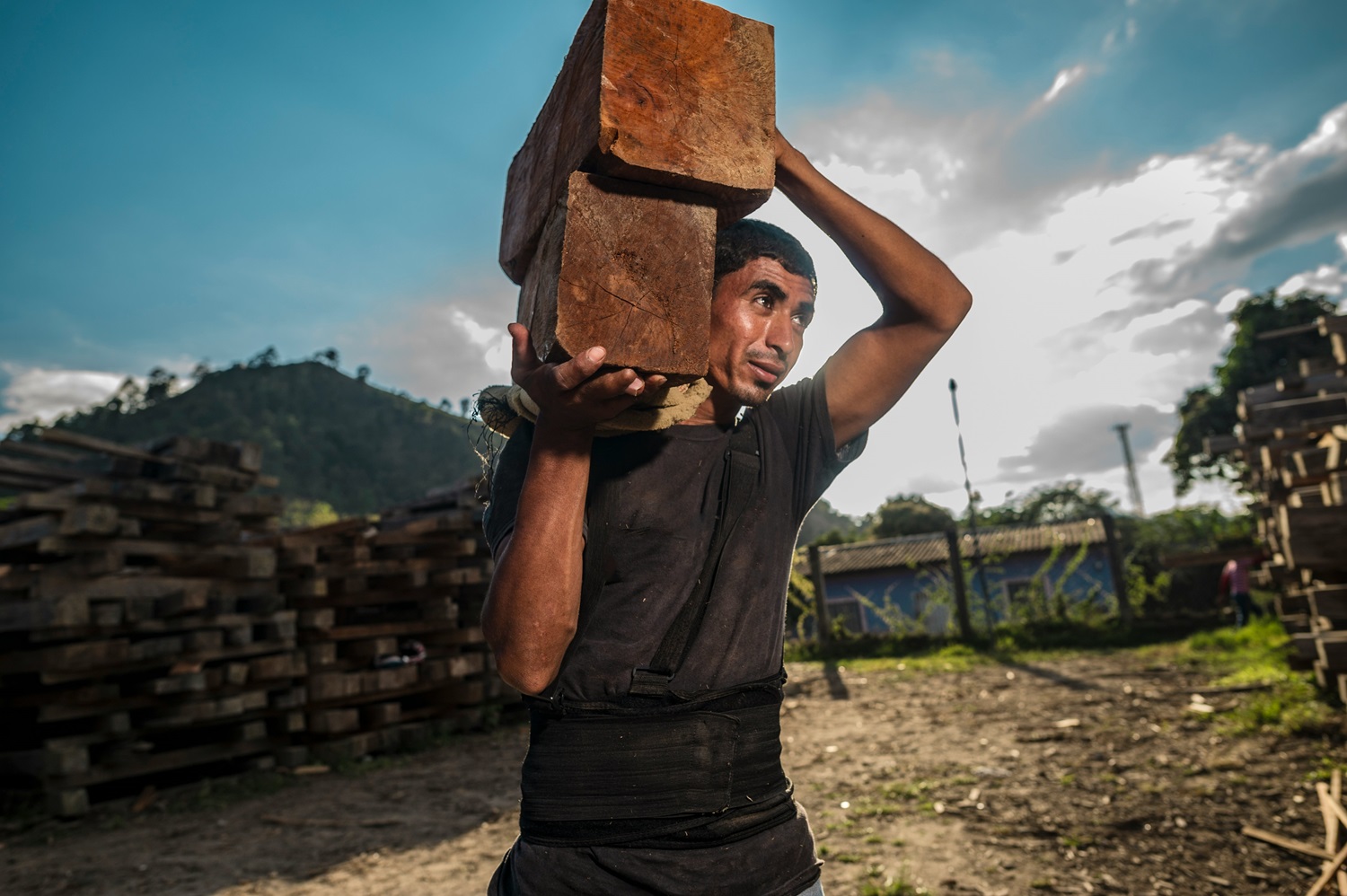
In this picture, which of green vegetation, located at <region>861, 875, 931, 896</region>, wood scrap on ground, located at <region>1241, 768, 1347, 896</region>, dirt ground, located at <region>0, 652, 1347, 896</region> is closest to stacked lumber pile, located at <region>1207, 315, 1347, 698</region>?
wood scrap on ground, located at <region>1241, 768, 1347, 896</region>

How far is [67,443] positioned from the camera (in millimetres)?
6102

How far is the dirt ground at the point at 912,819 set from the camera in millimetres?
3824

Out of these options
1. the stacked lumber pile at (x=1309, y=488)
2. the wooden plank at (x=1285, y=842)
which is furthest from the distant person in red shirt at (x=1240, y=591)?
the wooden plank at (x=1285, y=842)

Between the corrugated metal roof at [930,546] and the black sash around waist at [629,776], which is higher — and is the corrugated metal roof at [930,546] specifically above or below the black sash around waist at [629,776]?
above

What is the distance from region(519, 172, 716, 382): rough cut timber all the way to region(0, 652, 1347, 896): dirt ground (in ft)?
11.0

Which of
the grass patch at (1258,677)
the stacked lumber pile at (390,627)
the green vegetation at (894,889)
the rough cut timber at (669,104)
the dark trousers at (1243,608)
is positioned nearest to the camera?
the rough cut timber at (669,104)

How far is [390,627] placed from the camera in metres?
7.34

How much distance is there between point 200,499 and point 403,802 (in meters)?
A: 2.96

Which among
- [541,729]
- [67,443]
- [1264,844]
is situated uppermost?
[67,443]

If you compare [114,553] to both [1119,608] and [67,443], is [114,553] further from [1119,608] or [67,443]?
[1119,608]

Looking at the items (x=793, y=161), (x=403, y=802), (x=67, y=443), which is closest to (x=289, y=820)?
(x=403, y=802)

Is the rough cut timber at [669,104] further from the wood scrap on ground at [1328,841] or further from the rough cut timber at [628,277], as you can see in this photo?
the wood scrap on ground at [1328,841]

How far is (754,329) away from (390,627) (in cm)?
663

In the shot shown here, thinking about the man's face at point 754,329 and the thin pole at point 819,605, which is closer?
the man's face at point 754,329
